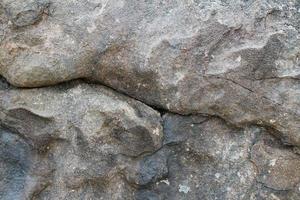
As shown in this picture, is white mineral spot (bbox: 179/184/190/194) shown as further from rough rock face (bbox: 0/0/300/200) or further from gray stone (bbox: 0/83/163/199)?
gray stone (bbox: 0/83/163/199)

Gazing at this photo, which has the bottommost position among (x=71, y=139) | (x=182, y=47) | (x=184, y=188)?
(x=184, y=188)

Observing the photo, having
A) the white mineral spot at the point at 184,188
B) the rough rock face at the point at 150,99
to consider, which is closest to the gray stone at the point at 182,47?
the rough rock face at the point at 150,99

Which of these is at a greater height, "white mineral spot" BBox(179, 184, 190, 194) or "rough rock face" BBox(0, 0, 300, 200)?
"rough rock face" BBox(0, 0, 300, 200)

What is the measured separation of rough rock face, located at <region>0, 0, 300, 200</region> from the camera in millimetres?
1326

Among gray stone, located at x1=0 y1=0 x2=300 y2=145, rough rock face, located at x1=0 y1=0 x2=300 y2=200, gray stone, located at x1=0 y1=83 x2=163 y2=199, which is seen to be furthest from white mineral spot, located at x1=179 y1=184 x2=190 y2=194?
gray stone, located at x1=0 y1=0 x2=300 y2=145

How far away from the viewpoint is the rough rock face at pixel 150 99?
1.33 metres

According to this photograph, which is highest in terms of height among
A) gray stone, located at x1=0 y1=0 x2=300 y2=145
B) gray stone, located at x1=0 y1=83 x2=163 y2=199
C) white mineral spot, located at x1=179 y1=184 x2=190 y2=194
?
gray stone, located at x1=0 y1=0 x2=300 y2=145

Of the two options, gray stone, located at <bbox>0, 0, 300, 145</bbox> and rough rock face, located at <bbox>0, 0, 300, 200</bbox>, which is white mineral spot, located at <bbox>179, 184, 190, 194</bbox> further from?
gray stone, located at <bbox>0, 0, 300, 145</bbox>

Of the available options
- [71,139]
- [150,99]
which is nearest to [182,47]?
[150,99]

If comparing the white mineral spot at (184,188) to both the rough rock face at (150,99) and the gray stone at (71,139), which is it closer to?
the rough rock face at (150,99)

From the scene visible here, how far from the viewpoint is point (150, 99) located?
4.57 feet

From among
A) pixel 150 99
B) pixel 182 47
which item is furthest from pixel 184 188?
pixel 182 47

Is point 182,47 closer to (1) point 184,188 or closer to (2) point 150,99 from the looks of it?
(2) point 150,99

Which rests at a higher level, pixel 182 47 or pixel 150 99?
pixel 182 47
